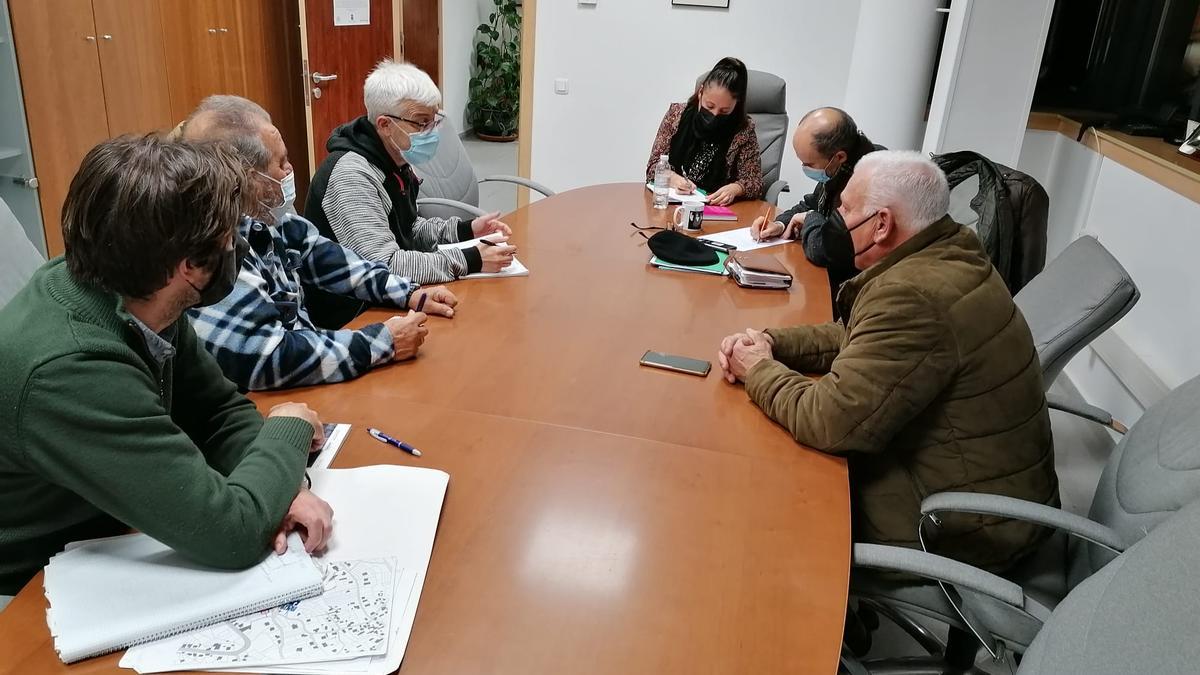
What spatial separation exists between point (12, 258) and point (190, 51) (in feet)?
8.96

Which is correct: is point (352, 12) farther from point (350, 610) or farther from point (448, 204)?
point (350, 610)

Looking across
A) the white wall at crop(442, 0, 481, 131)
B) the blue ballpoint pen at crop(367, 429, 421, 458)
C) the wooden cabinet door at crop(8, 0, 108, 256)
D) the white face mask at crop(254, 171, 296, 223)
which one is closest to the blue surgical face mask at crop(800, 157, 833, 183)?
the white face mask at crop(254, 171, 296, 223)

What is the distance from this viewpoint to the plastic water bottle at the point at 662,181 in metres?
3.50

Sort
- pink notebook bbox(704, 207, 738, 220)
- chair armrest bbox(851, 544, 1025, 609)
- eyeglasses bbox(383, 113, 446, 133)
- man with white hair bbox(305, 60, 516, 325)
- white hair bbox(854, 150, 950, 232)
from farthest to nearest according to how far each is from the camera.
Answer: pink notebook bbox(704, 207, 738, 220) < eyeglasses bbox(383, 113, 446, 133) < man with white hair bbox(305, 60, 516, 325) < white hair bbox(854, 150, 950, 232) < chair armrest bbox(851, 544, 1025, 609)

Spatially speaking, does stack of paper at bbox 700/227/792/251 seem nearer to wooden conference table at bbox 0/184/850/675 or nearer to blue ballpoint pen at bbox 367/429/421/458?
wooden conference table at bbox 0/184/850/675

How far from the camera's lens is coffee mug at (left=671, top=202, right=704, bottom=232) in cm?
313

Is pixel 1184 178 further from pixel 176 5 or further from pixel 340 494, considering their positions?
pixel 176 5

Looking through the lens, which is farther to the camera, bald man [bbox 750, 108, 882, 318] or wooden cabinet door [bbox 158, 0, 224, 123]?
wooden cabinet door [bbox 158, 0, 224, 123]

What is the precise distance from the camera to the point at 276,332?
1.62 meters

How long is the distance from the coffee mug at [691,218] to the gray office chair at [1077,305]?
1306 millimetres

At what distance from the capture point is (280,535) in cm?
113

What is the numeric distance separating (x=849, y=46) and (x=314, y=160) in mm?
3075

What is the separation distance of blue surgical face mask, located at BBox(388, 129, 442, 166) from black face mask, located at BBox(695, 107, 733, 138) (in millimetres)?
1502

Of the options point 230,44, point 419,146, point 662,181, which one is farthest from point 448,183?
point 230,44
